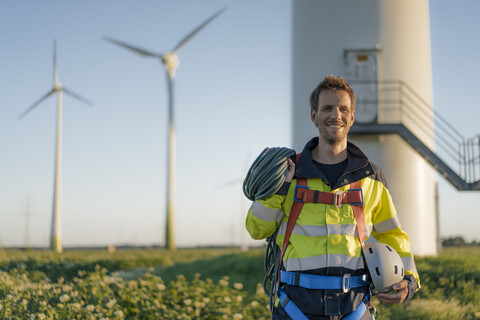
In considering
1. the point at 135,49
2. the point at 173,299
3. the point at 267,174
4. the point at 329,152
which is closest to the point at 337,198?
the point at 329,152

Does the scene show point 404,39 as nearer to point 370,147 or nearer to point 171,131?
point 370,147

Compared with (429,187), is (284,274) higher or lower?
lower

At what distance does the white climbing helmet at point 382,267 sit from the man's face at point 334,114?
755 millimetres

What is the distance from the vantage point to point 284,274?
3764mm

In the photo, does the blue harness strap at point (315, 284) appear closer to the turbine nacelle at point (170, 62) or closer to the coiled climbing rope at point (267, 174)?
the coiled climbing rope at point (267, 174)

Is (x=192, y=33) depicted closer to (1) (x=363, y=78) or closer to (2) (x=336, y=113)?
(1) (x=363, y=78)

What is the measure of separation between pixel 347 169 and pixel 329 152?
0.57 feet

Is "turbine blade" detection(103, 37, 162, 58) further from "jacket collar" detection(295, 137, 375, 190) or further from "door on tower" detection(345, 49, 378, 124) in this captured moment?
"jacket collar" detection(295, 137, 375, 190)

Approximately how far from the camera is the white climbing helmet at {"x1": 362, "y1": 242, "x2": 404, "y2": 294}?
3688mm

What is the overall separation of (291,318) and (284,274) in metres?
0.28

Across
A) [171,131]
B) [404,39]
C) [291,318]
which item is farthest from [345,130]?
[171,131]

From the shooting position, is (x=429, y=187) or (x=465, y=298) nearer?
(x=465, y=298)

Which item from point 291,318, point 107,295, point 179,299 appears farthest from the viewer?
point 179,299

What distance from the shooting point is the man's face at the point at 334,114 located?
3744 millimetres
